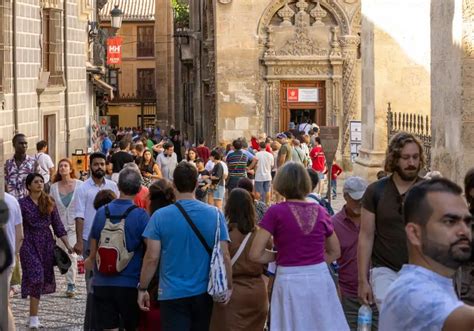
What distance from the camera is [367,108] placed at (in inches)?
790

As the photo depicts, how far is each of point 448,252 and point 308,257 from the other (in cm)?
338

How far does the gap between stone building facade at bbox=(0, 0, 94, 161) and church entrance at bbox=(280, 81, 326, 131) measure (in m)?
5.26

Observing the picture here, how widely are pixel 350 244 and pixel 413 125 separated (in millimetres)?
8736

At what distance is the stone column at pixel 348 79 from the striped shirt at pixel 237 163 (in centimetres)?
1176

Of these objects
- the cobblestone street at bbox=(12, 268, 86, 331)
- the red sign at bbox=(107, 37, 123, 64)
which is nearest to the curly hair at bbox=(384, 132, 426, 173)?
the cobblestone street at bbox=(12, 268, 86, 331)

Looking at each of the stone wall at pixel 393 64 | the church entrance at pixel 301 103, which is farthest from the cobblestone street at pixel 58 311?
the church entrance at pixel 301 103

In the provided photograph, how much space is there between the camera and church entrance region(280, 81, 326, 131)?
3142 cm

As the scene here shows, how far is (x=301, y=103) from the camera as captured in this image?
31672mm

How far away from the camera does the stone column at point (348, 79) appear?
31344 mm

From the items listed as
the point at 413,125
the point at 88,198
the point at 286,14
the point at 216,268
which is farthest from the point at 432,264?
the point at 286,14

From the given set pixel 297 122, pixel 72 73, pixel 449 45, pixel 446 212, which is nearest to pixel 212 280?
pixel 446 212

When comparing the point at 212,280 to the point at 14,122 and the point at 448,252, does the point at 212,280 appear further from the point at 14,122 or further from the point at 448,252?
the point at 14,122

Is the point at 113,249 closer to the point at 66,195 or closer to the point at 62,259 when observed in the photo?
the point at 62,259

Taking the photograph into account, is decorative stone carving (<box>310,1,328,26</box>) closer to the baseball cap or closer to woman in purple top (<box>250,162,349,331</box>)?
the baseball cap
